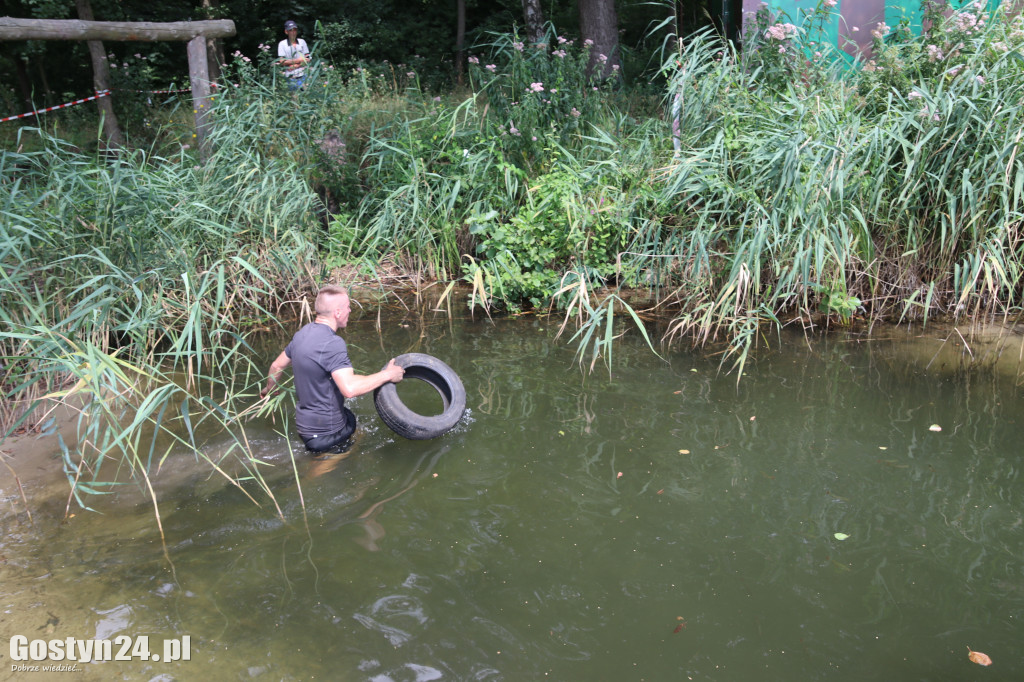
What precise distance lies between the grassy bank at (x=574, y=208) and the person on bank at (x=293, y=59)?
33 centimetres

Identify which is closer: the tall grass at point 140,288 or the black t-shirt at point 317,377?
the tall grass at point 140,288

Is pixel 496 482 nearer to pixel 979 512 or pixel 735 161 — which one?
pixel 979 512

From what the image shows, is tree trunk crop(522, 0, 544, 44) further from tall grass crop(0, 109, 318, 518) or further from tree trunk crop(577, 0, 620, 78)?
tall grass crop(0, 109, 318, 518)

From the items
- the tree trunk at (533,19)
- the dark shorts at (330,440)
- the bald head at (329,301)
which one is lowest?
the dark shorts at (330,440)


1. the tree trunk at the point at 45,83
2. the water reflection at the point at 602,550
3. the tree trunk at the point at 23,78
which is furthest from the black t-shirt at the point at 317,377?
the tree trunk at the point at 23,78

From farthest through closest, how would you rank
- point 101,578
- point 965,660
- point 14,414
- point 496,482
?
point 14,414 → point 496,482 → point 101,578 → point 965,660

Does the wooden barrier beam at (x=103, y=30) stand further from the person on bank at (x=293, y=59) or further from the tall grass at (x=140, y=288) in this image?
the tall grass at (x=140, y=288)

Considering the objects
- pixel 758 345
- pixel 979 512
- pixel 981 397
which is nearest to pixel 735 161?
pixel 758 345

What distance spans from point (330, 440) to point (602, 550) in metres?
1.92

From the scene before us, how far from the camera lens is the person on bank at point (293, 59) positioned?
902 centimetres

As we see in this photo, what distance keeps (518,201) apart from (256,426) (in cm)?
404

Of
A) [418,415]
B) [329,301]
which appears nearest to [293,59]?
[329,301]

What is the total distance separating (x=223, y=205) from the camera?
7297 millimetres

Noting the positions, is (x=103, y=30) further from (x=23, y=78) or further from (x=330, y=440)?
(x=23, y=78)
